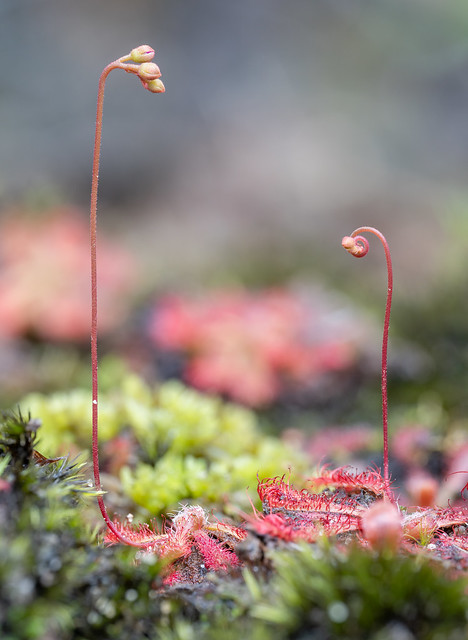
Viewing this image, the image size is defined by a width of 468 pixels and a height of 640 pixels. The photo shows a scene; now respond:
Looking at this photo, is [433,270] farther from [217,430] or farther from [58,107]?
[58,107]

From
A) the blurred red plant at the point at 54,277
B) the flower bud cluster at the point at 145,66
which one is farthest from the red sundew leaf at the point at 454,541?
the blurred red plant at the point at 54,277

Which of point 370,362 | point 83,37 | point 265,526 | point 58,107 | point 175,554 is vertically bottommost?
point 370,362

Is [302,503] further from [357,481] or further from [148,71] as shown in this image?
[148,71]

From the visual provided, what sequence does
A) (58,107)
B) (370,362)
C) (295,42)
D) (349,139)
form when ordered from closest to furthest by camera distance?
(370,362)
(58,107)
(349,139)
(295,42)

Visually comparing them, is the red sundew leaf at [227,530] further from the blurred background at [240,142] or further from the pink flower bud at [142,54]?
the blurred background at [240,142]

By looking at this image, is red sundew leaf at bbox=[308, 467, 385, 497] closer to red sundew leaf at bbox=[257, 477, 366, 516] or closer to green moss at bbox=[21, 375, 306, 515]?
red sundew leaf at bbox=[257, 477, 366, 516]

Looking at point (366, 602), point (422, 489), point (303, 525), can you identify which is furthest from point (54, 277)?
point (366, 602)

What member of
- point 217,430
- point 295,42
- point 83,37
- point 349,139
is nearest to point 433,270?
point 349,139
